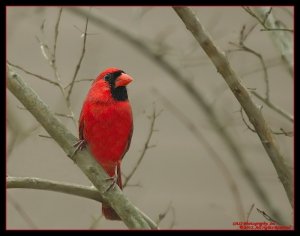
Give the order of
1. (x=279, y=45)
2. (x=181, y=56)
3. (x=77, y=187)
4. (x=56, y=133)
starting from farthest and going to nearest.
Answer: (x=181, y=56)
(x=279, y=45)
(x=77, y=187)
(x=56, y=133)

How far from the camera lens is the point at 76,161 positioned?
74.3 inches

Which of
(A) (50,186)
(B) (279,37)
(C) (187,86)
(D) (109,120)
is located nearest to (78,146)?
(A) (50,186)

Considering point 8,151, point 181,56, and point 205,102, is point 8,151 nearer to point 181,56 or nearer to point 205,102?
point 205,102

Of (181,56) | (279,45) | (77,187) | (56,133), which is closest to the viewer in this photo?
(56,133)

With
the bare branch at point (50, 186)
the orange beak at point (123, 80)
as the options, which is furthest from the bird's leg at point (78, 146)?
the orange beak at point (123, 80)

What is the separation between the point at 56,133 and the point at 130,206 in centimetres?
32

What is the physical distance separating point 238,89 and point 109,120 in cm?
91

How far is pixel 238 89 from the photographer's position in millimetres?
1793

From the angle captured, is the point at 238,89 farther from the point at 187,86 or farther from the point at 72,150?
the point at 72,150

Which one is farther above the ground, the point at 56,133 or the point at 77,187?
the point at 56,133

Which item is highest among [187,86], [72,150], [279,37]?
[72,150]

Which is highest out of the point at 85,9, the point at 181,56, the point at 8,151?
the point at 85,9

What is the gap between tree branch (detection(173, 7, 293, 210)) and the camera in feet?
5.84
